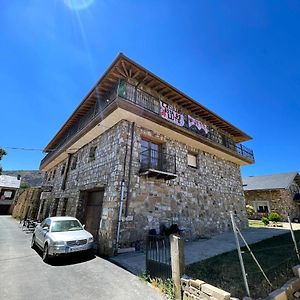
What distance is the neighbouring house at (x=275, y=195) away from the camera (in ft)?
69.4

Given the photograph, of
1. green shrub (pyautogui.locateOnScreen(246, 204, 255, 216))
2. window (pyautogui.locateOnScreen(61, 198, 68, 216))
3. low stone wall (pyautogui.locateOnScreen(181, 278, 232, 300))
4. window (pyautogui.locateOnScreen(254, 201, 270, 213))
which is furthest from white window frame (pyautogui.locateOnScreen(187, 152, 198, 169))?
window (pyautogui.locateOnScreen(254, 201, 270, 213))

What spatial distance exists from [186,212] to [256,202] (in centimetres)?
1778

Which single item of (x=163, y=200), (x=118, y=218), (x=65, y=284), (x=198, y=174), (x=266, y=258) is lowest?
(x=65, y=284)

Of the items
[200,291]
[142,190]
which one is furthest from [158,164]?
[200,291]

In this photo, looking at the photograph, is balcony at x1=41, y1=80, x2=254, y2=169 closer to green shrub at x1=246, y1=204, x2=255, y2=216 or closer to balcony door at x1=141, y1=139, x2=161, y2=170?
balcony door at x1=141, y1=139, x2=161, y2=170

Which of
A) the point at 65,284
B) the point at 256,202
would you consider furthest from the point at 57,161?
the point at 256,202

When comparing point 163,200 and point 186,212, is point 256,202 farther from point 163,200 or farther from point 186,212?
point 163,200

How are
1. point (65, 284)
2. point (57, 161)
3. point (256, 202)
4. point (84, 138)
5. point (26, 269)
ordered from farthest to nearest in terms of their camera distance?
point (256, 202), point (57, 161), point (84, 138), point (26, 269), point (65, 284)

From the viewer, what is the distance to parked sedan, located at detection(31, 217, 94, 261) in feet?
19.6

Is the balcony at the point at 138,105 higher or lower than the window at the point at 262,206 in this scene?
higher

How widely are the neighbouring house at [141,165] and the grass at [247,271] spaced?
10.4 ft

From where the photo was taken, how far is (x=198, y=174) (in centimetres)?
1158

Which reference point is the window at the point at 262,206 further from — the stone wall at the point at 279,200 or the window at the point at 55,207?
the window at the point at 55,207

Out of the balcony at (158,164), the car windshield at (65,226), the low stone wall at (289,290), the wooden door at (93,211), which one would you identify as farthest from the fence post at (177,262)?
the wooden door at (93,211)
